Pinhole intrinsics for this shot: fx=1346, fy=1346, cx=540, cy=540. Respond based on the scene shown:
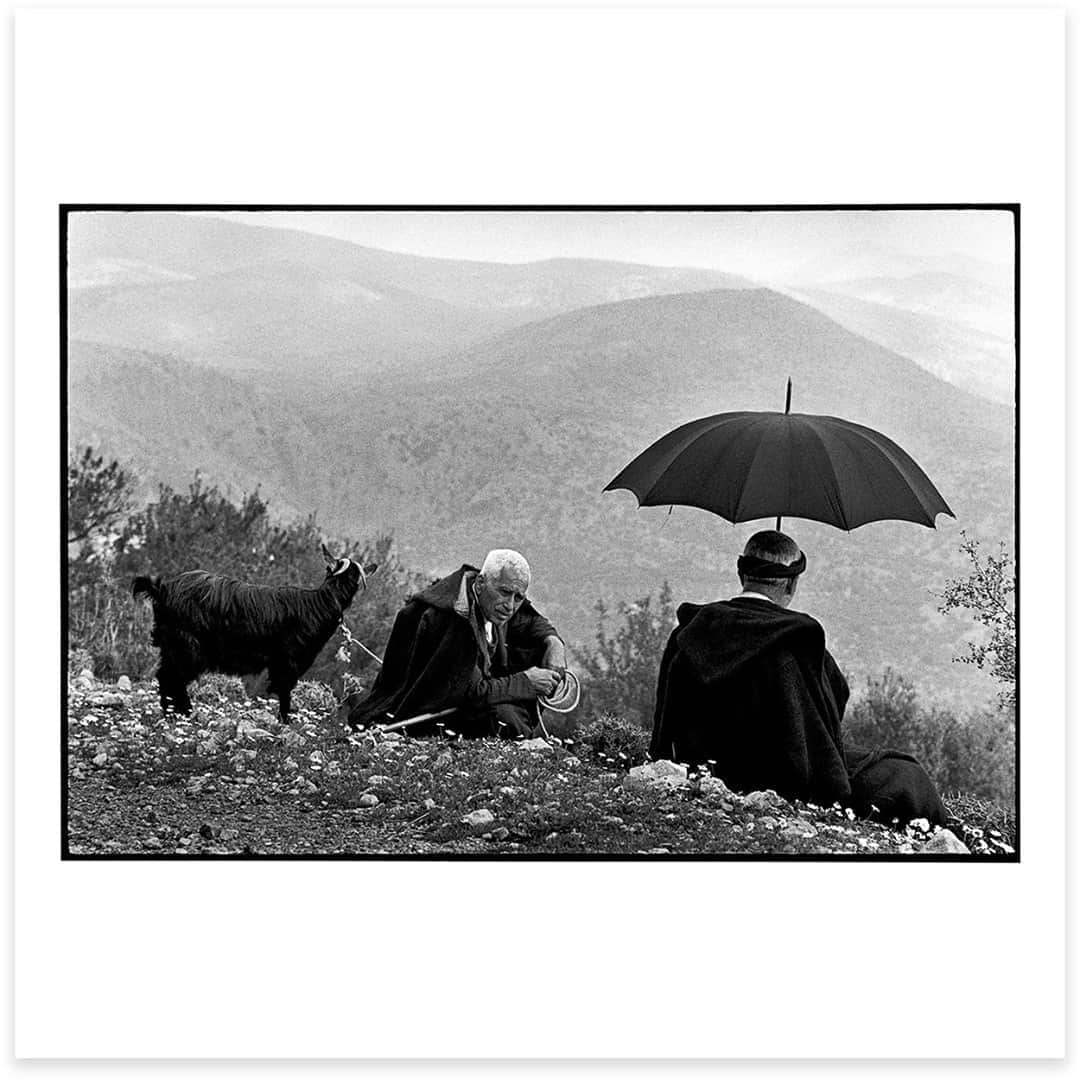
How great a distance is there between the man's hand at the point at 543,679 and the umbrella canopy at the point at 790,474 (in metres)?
0.60

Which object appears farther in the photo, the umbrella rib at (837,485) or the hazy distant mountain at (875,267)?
the hazy distant mountain at (875,267)

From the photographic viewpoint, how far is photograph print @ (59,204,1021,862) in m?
4.14

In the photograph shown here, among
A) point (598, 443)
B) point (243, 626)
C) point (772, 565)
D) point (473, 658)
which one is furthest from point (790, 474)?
point (243, 626)

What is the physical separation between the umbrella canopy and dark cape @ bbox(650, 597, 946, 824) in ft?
1.10

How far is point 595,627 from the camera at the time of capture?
4191 mm

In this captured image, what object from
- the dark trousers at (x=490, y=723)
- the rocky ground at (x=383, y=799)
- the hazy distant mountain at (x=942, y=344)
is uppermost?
the hazy distant mountain at (x=942, y=344)

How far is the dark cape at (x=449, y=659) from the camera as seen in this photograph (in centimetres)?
420
